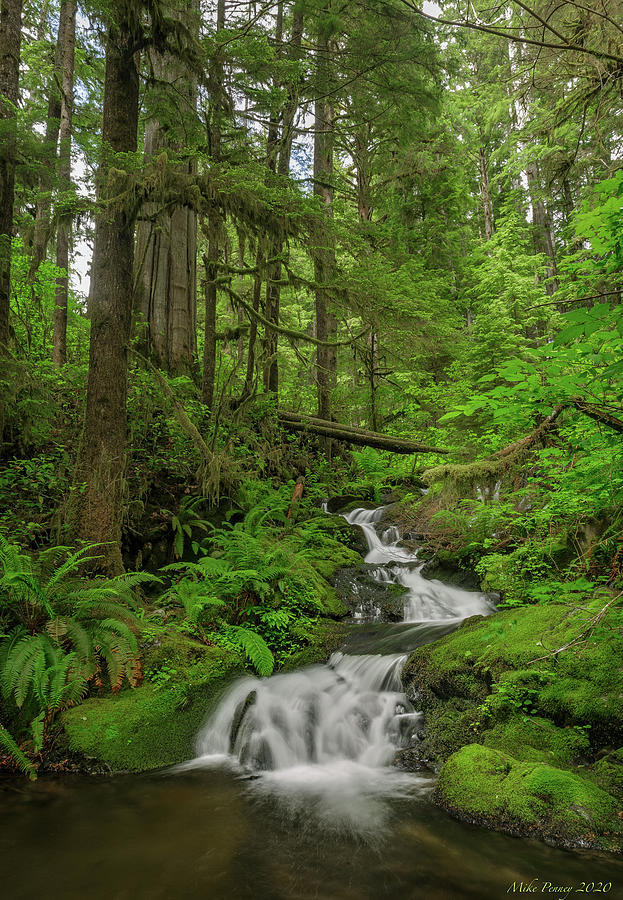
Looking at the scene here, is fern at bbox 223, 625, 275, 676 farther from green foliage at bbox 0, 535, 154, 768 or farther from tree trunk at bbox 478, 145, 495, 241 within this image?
tree trunk at bbox 478, 145, 495, 241

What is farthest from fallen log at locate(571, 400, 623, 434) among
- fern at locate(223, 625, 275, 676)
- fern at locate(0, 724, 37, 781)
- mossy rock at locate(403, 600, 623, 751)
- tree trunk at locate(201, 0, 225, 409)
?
tree trunk at locate(201, 0, 225, 409)

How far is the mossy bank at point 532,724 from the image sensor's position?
3.49 meters

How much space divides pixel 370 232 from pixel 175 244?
471cm

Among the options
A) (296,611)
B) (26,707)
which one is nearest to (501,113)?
(296,611)

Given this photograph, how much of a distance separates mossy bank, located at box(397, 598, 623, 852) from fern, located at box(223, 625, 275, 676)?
1.62 meters

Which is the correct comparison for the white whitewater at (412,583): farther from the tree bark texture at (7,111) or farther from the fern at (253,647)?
the tree bark texture at (7,111)

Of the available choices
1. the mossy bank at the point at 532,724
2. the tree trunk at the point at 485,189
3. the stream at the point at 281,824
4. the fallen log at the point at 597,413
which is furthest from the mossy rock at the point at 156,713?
the tree trunk at the point at 485,189

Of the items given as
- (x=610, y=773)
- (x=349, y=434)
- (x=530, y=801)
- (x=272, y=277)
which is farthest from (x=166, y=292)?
(x=610, y=773)

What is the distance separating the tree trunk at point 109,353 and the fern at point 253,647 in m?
1.74

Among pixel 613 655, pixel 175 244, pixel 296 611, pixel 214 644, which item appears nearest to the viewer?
pixel 613 655

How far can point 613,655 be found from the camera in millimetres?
4418

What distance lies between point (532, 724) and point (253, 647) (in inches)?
122

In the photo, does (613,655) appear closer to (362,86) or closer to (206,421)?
(206,421)

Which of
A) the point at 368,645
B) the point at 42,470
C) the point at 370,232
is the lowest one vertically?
the point at 368,645
